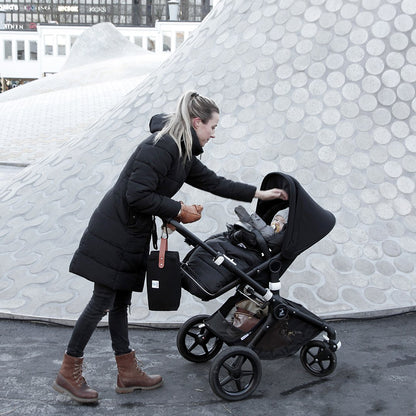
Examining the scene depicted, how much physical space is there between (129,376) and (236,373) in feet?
1.76

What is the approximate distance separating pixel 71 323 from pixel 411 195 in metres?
3.01

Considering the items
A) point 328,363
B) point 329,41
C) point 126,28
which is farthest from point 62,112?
point 126,28

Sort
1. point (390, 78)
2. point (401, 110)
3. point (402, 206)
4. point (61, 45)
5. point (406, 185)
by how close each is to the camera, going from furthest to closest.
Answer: point (61, 45) < point (390, 78) < point (401, 110) < point (406, 185) < point (402, 206)

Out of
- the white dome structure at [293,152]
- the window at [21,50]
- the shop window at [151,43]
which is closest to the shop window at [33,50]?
the window at [21,50]

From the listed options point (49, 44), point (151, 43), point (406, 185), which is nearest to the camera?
point (406, 185)

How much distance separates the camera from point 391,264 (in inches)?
207

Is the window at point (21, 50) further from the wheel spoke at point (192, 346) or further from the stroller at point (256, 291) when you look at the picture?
the stroller at point (256, 291)

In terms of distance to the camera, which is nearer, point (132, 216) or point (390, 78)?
point (132, 216)

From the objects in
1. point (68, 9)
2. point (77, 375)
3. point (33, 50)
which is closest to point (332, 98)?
point (77, 375)

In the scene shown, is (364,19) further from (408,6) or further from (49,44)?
(49,44)

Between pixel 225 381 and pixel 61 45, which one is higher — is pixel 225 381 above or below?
below

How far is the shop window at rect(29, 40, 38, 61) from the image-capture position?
161ft

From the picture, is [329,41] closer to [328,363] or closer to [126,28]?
[328,363]

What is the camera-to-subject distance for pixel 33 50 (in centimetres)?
4922
